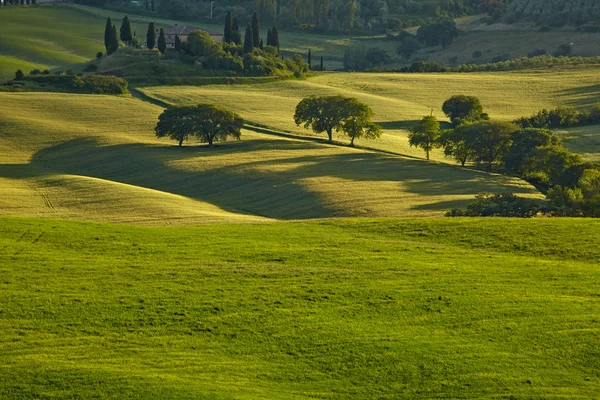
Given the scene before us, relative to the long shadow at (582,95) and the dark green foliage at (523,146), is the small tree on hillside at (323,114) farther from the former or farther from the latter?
the long shadow at (582,95)

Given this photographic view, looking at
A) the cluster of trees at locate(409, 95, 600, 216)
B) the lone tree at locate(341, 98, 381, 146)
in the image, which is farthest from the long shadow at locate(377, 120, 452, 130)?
the cluster of trees at locate(409, 95, 600, 216)

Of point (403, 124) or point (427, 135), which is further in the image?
point (403, 124)

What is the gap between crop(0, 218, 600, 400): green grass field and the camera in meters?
26.9

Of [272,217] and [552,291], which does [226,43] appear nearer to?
[272,217]

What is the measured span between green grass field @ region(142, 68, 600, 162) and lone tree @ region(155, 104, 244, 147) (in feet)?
36.3

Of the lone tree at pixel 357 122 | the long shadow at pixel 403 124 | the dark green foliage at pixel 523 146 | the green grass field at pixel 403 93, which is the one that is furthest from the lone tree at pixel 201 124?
the dark green foliage at pixel 523 146

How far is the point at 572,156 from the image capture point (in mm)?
75062

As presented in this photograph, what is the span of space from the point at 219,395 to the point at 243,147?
6958cm

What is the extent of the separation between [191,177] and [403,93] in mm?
69906

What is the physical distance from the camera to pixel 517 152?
8612 centimetres

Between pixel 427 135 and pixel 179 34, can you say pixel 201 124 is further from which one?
pixel 179 34

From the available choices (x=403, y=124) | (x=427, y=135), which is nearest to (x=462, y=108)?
(x=403, y=124)

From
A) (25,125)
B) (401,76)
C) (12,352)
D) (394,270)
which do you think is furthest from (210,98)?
(12,352)

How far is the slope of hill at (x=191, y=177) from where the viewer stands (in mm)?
64125
